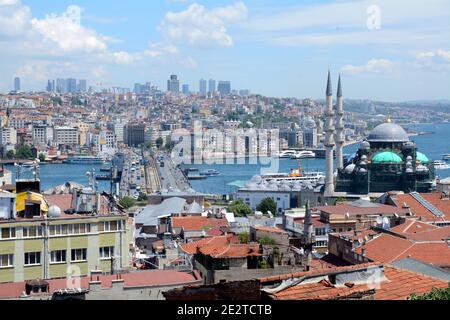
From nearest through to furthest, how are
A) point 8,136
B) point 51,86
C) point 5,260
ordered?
point 5,260, point 8,136, point 51,86

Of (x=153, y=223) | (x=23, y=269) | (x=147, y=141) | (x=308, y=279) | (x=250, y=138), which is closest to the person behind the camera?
(x=308, y=279)

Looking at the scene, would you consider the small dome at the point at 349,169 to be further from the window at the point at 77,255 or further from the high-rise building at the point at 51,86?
the high-rise building at the point at 51,86

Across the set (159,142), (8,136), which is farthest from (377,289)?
(159,142)

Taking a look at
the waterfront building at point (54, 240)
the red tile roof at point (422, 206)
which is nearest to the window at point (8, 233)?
the waterfront building at point (54, 240)

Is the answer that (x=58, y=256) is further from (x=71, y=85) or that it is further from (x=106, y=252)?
(x=71, y=85)
